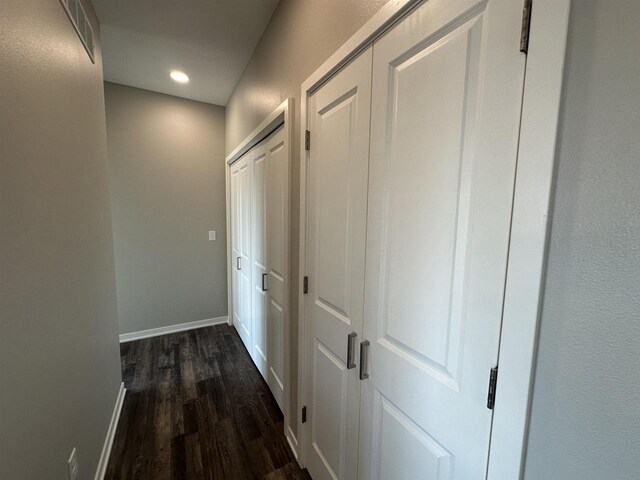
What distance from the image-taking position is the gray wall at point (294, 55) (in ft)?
3.58

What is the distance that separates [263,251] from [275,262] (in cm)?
28

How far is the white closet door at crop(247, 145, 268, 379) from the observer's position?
85.7 inches

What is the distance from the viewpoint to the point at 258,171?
2.28m

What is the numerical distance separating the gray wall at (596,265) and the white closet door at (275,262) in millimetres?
1425

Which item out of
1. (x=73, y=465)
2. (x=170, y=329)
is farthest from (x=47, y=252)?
(x=170, y=329)

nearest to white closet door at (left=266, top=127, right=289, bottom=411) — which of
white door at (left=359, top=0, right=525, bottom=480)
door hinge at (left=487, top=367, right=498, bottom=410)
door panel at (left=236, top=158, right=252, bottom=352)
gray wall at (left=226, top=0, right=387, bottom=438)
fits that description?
gray wall at (left=226, top=0, right=387, bottom=438)

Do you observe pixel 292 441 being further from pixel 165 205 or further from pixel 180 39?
pixel 180 39

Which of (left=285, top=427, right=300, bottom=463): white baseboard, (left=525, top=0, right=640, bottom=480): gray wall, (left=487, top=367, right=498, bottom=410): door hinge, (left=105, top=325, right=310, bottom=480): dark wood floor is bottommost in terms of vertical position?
(left=105, top=325, right=310, bottom=480): dark wood floor

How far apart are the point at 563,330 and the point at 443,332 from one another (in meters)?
0.27

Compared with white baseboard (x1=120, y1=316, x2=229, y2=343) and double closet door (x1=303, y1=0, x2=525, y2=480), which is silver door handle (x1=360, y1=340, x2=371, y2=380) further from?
white baseboard (x1=120, y1=316, x2=229, y2=343)

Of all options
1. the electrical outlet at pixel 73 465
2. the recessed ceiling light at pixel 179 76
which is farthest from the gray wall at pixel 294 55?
the electrical outlet at pixel 73 465

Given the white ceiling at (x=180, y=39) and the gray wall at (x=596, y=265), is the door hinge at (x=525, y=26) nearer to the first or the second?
the gray wall at (x=596, y=265)

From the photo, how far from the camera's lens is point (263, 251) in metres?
2.22

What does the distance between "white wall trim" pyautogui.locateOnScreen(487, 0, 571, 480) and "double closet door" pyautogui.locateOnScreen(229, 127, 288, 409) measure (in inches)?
47.5
